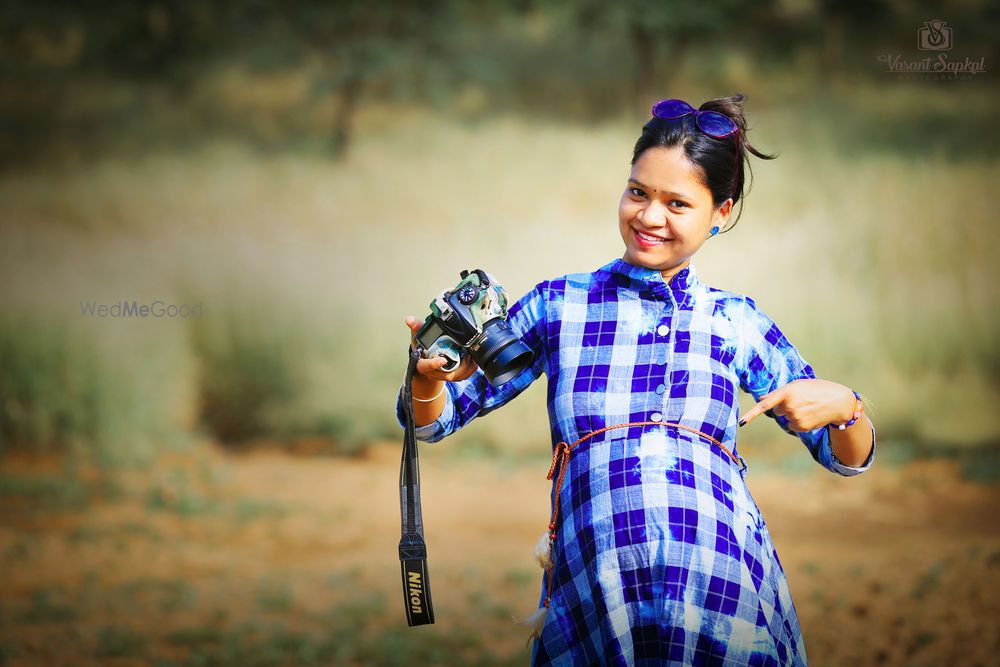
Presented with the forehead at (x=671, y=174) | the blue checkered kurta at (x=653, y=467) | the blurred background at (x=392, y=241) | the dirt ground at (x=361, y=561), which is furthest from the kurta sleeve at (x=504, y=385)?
the blurred background at (x=392, y=241)

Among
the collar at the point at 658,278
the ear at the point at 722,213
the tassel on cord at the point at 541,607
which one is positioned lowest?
the tassel on cord at the point at 541,607

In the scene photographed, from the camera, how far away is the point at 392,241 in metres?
5.43

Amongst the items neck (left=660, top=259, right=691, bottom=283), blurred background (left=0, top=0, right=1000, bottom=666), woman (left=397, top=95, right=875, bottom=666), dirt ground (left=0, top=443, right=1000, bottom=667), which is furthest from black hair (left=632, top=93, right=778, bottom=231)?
blurred background (left=0, top=0, right=1000, bottom=666)

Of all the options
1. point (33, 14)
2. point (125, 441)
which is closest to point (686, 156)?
point (125, 441)

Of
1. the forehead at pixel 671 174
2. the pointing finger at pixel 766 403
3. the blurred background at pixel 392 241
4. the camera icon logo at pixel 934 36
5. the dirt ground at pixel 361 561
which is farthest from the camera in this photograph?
the camera icon logo at pixel 934 36

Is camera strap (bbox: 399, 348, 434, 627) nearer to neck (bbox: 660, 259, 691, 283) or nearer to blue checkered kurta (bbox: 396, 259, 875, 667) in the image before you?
blue checkered kurta (bbox: 396, 259, 875, 667)

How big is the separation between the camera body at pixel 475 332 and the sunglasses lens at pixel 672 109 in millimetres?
358

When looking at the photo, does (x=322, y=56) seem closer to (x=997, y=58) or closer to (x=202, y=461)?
(x=202, y=461)

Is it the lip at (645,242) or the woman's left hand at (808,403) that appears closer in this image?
the woman's left hand at (808,403)

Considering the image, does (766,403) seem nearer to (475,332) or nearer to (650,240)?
(650,240)

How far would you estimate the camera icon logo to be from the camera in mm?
5352

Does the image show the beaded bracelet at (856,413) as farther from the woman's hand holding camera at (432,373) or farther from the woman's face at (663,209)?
the woman's hand holding camera at (432,373)

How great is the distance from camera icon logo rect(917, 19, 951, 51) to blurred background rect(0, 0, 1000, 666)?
0.04 feet

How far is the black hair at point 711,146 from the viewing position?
161 cm
